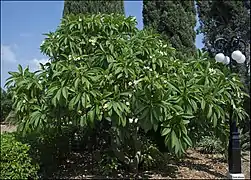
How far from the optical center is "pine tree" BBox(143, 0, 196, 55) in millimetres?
8297

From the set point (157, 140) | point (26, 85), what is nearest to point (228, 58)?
point (157, 140)

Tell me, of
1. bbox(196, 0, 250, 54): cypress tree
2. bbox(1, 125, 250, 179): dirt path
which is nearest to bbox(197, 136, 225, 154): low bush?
bbox(1, 125, 250, 179): dirt path

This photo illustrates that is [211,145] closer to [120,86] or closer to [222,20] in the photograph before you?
[120,86]

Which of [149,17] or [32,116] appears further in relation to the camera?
[149,17]

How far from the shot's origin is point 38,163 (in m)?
5.84

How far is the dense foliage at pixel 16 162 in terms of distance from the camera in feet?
17.3

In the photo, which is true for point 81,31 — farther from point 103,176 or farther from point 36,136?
point 103,176

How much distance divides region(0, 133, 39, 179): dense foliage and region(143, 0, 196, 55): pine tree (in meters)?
4.12

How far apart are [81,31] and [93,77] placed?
103 centimetres

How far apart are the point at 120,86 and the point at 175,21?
385cm

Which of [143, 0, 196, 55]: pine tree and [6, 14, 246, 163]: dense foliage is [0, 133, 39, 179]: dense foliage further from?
[143, 0, 196, 55]: pine tree

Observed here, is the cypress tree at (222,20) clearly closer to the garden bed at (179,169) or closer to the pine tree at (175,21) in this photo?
the pine tree at (175,21)

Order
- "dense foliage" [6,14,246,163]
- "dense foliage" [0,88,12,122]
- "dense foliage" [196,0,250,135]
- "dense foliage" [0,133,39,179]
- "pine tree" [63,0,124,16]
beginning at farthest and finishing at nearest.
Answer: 1. "dense foliage" [0,88,12,122]
2. "dense foliage" [196,0,250,135]
3. "pine tree" [63,0,124,16]
4. "dense foliage" [0,133,39,179]
5. "dense foliage" [6,14,246,163]

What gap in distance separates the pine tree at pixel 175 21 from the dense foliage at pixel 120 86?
2340mm
